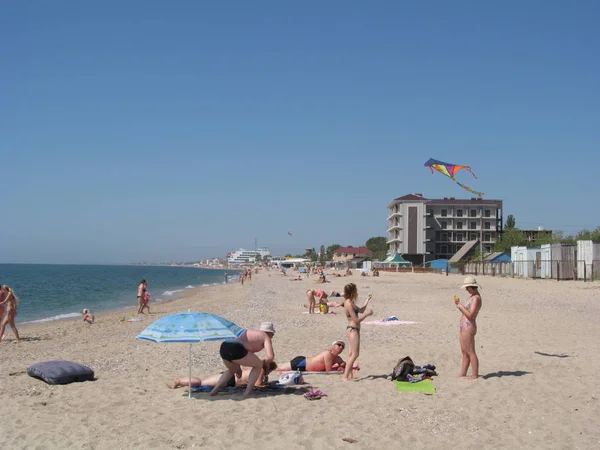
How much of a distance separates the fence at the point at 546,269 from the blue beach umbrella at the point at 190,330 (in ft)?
103

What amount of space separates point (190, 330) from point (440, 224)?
85.1 metres

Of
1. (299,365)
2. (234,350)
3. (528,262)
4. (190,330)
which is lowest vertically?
(299,365)

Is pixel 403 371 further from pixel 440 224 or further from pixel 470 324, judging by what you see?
pixel 440 224

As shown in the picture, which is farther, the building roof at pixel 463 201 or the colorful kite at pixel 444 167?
the building roof at pixel 463 201

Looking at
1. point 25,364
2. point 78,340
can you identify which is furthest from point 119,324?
point 25,364

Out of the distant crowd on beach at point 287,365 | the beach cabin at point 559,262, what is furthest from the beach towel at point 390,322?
the beach cabin at point 559,262

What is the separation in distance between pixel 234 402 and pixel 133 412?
4.32 feet

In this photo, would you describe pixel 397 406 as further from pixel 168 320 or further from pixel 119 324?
pixel 119 324

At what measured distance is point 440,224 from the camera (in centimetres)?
8869

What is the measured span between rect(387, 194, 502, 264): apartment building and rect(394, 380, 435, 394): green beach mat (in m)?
80.5

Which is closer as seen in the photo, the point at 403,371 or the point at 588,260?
the point at 403,371

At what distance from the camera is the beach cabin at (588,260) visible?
32.6 metres

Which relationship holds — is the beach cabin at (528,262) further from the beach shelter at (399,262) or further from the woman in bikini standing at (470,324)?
the woman in bikini standing at (470,324)

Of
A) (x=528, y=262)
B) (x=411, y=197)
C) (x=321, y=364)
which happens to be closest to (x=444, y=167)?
(x=528, y=262)
